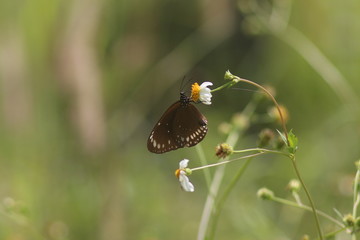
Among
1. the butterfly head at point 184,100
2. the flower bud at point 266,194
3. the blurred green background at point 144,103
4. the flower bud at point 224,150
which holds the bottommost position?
the flower bud at point 224,150

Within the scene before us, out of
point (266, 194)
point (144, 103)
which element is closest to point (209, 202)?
point (266, 194)

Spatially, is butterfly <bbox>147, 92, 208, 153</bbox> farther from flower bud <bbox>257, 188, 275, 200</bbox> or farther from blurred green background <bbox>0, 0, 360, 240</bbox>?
blurred green background <bbox>0, 0, 360, 240</bbox>

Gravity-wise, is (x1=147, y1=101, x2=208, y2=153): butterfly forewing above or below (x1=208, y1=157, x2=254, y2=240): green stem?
above

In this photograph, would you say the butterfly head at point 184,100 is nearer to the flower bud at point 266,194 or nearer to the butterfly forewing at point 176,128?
the butterfly forewing at point 176,128

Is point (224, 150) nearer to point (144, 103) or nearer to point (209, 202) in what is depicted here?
point (209, 202)

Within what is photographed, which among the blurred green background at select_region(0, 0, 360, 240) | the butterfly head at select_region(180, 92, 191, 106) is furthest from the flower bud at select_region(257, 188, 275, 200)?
the blurred green background at select_region(0, 0, 360, 240)

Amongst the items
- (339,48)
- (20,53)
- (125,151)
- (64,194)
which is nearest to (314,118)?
(339,48)

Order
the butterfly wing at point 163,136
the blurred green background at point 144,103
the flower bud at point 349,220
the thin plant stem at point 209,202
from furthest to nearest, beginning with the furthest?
the blurred green background at point 144,103
the thin plant stem at point 209,202
the butterfly wing at point 163,136
the flower bud at point 349,220

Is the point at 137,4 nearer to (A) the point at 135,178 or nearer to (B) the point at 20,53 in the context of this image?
(B) the point at 20,53

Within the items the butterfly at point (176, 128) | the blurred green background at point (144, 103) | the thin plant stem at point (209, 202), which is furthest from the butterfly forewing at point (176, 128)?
the blurred green background at point (144, 103)
